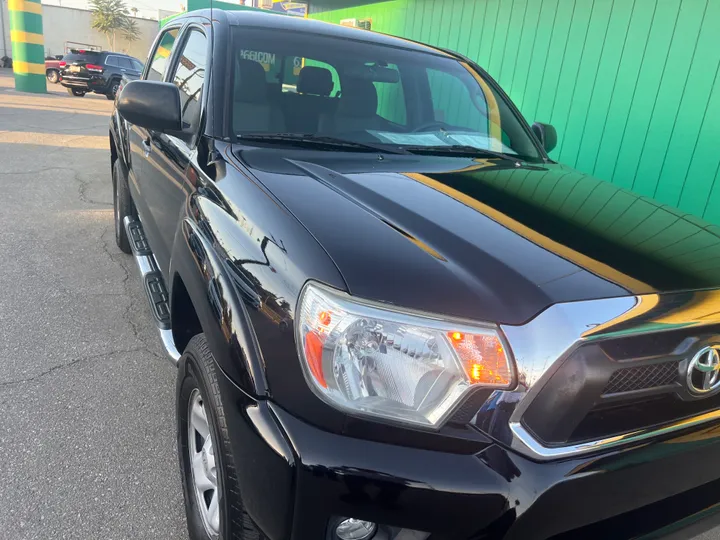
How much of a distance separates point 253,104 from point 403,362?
5.04ft

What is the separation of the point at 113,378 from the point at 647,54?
4.95m

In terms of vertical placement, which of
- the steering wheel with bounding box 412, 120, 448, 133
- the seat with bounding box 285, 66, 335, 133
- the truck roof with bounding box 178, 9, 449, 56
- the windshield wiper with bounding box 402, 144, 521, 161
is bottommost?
the windshield wiper with bounding box 402, 144, 521, 161

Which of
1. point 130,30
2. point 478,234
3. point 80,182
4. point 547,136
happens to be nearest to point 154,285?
point 478,234

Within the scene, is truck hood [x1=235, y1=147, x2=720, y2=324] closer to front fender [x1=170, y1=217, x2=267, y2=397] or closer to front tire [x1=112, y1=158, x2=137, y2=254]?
front fender [x1=170, y1=217, x2=267, y2=397]

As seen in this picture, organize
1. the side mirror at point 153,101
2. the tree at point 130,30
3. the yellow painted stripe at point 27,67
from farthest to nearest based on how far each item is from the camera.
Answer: the tree at point 130,30
the yellow painted stripe at point 27,67
the side mirror at point 153,101

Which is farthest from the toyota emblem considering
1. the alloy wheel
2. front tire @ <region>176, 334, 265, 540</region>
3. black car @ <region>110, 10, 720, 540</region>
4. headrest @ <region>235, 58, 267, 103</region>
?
headrest @ <region>235, 58, 267, 103</region>

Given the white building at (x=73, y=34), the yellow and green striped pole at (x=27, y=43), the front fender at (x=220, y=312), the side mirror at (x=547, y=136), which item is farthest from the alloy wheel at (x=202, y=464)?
the white building at (x=73, y=34)

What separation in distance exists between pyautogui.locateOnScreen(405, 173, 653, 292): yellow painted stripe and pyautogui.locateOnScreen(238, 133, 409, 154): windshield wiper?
429 mm

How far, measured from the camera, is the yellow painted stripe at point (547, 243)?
136cm

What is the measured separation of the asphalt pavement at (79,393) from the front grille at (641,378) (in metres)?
1.31

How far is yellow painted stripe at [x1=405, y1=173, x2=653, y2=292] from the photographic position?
1355 millimetres

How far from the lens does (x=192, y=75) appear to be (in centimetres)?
260

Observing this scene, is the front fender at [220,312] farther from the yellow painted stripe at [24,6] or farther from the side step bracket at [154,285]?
the yellow painted stripe at [24,6]

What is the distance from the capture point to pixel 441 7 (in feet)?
24.7
